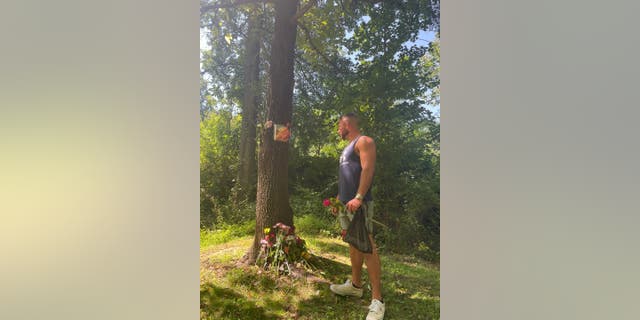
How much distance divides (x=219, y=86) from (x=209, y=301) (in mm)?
1727

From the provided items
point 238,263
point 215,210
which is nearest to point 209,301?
point 238,263

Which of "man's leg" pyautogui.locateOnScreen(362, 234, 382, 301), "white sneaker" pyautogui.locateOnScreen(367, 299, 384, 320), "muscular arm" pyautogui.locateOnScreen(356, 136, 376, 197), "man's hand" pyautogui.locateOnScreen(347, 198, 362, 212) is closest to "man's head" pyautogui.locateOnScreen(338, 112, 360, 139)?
"muscular arm" pyautogui.locateOnScreen(356, 136, 376, 197)

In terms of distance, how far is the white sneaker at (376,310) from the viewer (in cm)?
278

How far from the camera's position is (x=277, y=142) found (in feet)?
9.92

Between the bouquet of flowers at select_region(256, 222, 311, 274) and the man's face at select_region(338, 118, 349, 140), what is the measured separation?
0.83 metres

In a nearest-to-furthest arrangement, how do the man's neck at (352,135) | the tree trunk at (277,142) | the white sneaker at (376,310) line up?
the white sneaker at (376,310) → the man's neck at (352,135) → the tree trunk at (277,142)

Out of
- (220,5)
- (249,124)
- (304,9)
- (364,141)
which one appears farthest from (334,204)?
(220,5)

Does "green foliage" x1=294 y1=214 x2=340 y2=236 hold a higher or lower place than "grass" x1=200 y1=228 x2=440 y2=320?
higher

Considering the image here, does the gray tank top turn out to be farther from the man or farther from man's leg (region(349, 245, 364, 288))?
man's leg (region(349, 245, 364, 288))

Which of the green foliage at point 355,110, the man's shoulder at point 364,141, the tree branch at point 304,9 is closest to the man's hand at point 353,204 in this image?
the green foliage at point 355,110

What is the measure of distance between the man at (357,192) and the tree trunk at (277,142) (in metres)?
0.47

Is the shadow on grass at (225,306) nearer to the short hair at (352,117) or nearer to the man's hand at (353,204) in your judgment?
the man's hand at (353,204)

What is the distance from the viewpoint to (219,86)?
3.07 metres

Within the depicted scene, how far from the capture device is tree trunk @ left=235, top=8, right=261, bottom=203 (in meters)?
3.06
